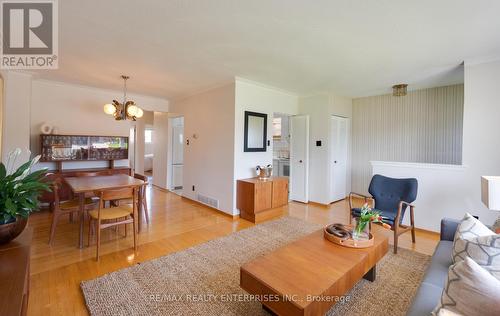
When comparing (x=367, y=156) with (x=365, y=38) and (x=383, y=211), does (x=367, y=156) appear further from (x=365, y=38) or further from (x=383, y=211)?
(x=365, y=38)

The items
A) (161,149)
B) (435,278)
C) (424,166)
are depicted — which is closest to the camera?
(435,278)

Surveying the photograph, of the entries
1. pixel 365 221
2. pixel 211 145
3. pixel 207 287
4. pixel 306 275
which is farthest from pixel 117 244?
pixel 365 221

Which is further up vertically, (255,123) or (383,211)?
(255,123)

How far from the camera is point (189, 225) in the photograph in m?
3.65

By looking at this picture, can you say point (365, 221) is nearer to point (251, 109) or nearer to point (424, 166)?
point (424, 166)

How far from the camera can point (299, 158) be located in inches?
205

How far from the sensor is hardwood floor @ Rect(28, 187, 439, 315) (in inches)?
77.6

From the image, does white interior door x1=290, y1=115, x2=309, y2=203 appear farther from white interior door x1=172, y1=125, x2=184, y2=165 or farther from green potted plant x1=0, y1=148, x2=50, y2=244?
green potted plant x1=0, y1=148, x2=50, y2=244

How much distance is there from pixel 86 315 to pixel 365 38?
356 cm

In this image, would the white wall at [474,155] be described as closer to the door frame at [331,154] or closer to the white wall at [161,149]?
the door frame at [331,154]

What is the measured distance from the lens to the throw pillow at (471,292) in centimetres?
94

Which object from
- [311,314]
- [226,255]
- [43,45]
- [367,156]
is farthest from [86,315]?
[367,156]

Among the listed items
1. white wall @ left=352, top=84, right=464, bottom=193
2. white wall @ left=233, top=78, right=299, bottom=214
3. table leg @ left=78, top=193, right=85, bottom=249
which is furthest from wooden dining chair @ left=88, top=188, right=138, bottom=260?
white wall @ left=352, top=84, right=464, bottom=193

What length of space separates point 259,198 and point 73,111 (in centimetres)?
416
